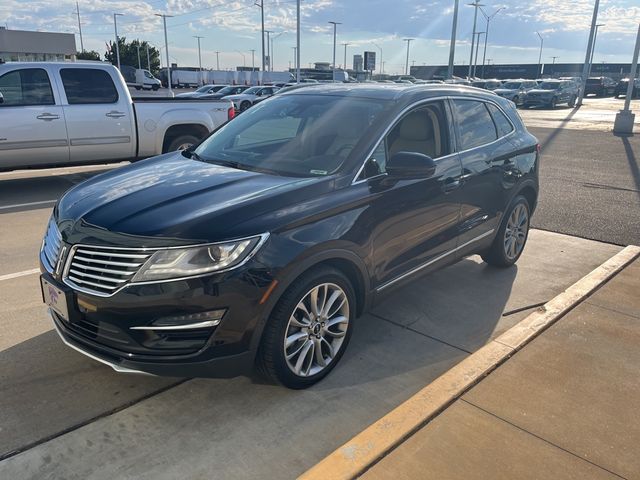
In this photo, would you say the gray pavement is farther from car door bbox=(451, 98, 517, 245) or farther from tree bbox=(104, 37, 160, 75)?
tree bbox=(104, 37, 160, 75)

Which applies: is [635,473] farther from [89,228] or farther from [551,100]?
[551,100]

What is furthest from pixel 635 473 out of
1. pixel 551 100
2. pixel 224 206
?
pixel 551 100

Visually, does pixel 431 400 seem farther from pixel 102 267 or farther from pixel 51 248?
pixel 51 248

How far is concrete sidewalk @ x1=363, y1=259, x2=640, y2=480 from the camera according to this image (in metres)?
2.59

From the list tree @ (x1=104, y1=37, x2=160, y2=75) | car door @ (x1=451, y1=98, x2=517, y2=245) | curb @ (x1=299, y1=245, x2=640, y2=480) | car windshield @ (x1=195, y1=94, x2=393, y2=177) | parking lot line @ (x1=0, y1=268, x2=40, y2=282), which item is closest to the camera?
curb @ (x1=299, y1=245, x2=640, y2=480)

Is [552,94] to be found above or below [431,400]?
above

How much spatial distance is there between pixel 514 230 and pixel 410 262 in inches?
74.8

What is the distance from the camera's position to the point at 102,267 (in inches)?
109

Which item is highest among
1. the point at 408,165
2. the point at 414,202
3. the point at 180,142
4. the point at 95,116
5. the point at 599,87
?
the point at 408,165

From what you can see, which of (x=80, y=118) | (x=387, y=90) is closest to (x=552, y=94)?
(x=80, y=118)

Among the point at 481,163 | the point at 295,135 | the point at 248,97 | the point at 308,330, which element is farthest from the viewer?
the point at 248,97

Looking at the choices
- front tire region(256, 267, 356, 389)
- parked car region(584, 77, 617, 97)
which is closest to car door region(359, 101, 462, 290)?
front tire region(256, 267, 356, 389)

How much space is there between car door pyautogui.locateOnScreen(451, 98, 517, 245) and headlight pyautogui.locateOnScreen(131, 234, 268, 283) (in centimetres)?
224

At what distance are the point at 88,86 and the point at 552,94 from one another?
33.4 meters
